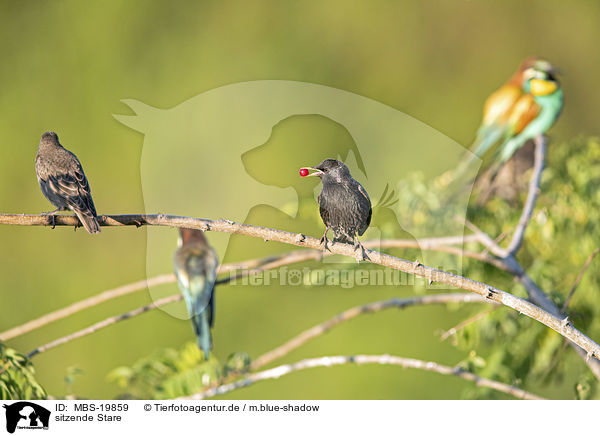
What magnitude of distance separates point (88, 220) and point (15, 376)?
1.54ft

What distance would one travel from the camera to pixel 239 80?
255 cm

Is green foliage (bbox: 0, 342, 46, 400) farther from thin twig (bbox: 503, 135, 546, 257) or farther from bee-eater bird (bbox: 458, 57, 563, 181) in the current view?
bee-eater bird (bbox: 458, 57, 563, 181)

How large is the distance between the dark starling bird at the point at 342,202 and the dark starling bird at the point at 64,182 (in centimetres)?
40

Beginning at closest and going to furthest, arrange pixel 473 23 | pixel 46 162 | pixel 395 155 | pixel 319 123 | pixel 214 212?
pixel 46 162 → pixel 214 212 → pixel 319 123 → pixel 395 155 → pixel 473 23

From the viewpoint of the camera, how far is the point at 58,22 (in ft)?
8.71

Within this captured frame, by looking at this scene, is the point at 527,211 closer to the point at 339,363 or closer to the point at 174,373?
the point at 339,363

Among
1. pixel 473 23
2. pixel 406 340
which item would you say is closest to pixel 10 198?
pixel 406 340

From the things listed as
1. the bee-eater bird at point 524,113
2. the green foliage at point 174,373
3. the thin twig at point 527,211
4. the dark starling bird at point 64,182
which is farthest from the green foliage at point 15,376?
the bee-eater bird at point 524,113

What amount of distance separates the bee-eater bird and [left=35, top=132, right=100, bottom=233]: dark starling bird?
133 centimetres

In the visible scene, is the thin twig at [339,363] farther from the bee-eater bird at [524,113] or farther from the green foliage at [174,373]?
the bee-eater bird at [524,113]

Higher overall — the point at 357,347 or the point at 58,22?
the point at 58,22

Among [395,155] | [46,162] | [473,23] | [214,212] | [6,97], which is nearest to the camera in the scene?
[46,162]

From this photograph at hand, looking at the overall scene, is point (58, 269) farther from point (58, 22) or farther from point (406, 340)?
point (406, 340)

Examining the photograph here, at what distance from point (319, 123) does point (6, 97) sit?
1.38 meters
